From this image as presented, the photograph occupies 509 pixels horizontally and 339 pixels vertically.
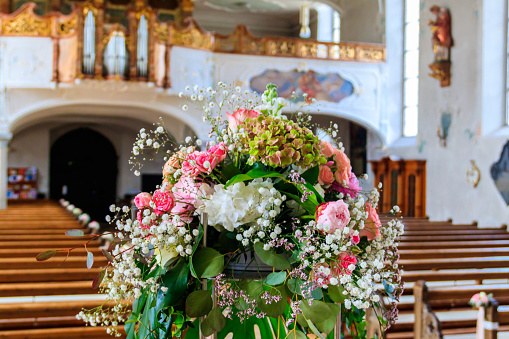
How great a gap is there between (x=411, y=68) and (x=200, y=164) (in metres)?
13.4

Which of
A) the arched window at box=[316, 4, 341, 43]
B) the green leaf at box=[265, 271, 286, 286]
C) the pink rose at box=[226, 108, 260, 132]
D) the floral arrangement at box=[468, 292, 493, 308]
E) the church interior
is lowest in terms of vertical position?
the floral arrangement at box=[468, 292, 493, 308]

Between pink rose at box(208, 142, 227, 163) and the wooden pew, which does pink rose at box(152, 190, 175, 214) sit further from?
the wooden pew

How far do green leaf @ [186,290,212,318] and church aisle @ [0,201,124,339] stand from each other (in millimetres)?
2098

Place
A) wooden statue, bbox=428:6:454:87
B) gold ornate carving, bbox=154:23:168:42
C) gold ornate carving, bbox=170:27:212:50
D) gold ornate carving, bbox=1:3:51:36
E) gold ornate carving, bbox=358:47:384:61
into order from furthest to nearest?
gold ornate carving, bbox=358:47:384:61
gold ornate carving, bbox=170:27:212:50
gold ornate carving, bbox=154:23:168:42
wooden statue, bbox=428:6:454:87
gold ornate carving, bbox=1:3:51:36

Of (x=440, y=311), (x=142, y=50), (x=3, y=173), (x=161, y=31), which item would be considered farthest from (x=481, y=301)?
(x=3, y=173)

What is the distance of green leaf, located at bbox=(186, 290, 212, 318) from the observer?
4.41 ft

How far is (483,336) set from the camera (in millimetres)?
3352

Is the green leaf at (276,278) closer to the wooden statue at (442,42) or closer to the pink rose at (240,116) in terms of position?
the pink rose at (240,116)

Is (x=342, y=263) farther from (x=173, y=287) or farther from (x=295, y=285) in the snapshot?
(x=173, y=287)

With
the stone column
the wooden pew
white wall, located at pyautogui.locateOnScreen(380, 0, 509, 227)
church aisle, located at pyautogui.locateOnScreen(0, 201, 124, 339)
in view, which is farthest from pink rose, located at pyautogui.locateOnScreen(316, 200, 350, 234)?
the stone column

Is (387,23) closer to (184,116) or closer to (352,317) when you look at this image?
(184,116)

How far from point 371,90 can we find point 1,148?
8904mm

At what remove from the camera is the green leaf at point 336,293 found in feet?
4.35

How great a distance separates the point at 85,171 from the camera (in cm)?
1919
